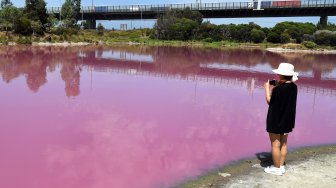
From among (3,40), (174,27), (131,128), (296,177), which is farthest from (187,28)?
(296,177)

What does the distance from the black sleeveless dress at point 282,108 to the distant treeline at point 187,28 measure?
47.1 m

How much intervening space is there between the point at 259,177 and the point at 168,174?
136 centimetres

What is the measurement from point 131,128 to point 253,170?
3510 millimetres

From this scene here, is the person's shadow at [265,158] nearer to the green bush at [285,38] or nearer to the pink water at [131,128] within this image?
the pink water at [131,128]

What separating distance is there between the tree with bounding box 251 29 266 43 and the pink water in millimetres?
45371

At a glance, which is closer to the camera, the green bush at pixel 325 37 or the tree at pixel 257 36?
the green bush at pixel 325 37

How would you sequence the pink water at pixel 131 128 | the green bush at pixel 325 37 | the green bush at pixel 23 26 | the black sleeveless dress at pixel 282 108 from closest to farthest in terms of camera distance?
the black sleeveless dress at pixel 282 108
the pink water at pixel 131 128
the green bush at pixel 23 26
the green bush at pixel 325 37

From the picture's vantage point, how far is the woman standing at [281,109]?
6.55 meters

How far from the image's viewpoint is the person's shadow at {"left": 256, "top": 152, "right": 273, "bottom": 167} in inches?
286

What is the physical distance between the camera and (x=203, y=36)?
67938 mm

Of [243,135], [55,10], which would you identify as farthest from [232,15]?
[243,135]

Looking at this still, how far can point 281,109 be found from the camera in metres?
6.59

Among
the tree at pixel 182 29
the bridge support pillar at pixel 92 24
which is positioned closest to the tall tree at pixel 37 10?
the tree at pixel 182 29

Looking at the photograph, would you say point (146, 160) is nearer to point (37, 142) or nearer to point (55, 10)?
point (37, 142)
